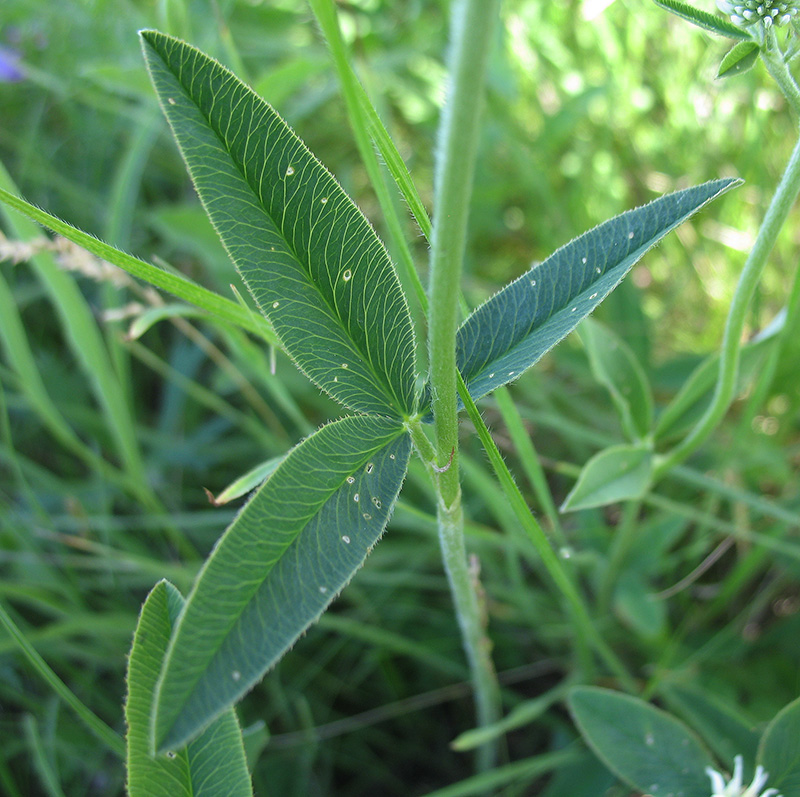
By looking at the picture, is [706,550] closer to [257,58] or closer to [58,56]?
[257,58]

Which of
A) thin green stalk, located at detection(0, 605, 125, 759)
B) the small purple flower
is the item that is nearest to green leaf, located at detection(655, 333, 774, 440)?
thin green stalk, located at detection(0, 605, 125, 759)

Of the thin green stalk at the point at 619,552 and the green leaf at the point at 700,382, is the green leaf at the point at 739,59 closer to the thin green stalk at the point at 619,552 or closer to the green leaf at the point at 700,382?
the green leaf at the point at 700,382

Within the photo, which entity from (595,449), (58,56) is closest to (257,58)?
(58,56)

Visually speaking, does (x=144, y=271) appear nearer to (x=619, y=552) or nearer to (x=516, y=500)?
(x=516, y=500)

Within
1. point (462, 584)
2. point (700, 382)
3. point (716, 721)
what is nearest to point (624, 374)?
point (700, 382)

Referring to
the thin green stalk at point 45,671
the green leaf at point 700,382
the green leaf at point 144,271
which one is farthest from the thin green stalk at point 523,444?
the thin green stalk at point 45,671

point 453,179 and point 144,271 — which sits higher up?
point 453,179
